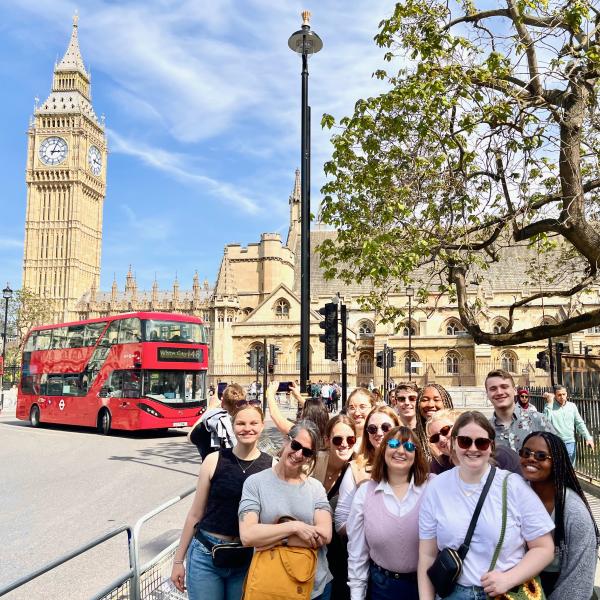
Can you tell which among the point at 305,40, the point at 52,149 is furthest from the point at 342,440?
the point at 52,149

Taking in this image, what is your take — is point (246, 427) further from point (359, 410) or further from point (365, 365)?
point (365, 365)

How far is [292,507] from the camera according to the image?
10.4ft

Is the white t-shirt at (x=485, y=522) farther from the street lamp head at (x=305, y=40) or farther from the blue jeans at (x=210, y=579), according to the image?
the street lamp head at (x=305, y=40)

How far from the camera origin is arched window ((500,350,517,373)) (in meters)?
46.7

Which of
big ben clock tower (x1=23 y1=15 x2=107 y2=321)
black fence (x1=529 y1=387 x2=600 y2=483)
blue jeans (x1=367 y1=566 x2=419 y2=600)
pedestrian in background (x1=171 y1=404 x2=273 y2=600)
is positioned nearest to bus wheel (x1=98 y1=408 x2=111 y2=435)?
black fence (x1=529 y1=387 x2=600 y2=483)

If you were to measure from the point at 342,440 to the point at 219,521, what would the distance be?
3.02ft

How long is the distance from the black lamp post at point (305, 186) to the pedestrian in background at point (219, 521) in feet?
17.9

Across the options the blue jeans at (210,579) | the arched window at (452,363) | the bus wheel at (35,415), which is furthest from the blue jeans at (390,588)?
the arched window at (452,363)

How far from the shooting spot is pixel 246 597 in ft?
9.71

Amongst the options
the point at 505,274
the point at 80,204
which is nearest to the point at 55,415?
the point at 505,274

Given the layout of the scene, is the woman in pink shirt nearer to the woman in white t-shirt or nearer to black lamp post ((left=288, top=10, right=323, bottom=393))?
the woman in white t-shirt

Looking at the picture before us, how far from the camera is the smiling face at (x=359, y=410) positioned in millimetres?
4898

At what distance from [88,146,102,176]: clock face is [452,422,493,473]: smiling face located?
9417 cm

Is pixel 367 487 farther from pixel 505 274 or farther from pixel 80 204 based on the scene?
pixel 80 204
